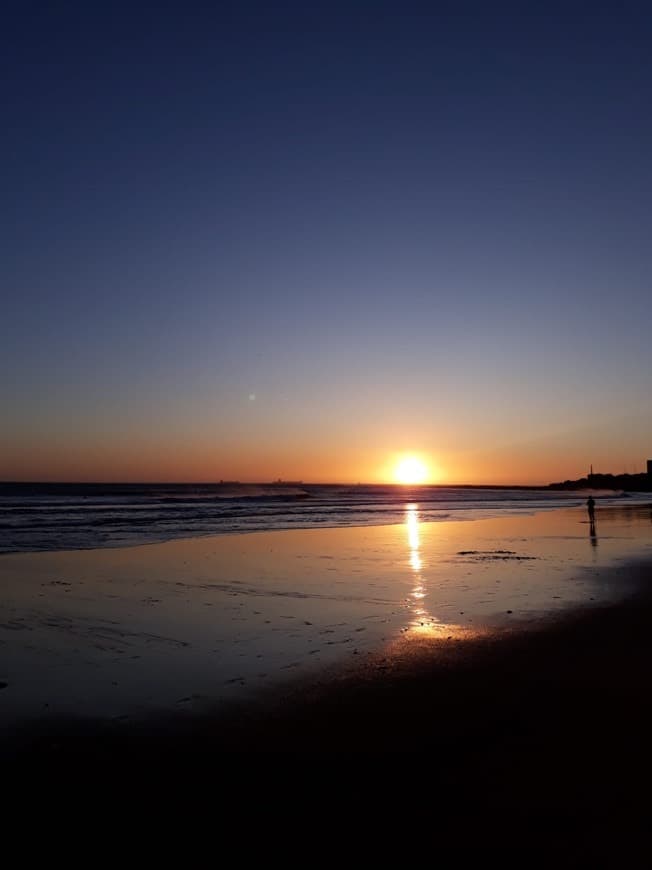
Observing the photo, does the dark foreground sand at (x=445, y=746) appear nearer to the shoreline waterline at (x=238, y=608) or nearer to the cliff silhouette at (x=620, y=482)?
the shoreline waterline at (x=238, y=608)

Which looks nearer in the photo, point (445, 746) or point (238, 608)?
point (445, 746)

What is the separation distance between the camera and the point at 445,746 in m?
6.42

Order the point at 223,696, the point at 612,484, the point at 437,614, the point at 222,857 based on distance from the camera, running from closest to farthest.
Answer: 1. the point at 222,857
2. the point at 223,696
3. the point at 437,614
4. the point at 612,484

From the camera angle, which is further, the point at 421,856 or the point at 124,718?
the point at 124,718

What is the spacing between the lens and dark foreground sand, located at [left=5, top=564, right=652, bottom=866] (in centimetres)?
518

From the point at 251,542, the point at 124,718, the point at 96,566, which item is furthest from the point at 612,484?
the point at 124,718

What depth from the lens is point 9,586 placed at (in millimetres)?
16078

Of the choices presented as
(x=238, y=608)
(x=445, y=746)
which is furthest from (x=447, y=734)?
(x=238, y=608)

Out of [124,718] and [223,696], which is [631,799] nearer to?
[223,696]

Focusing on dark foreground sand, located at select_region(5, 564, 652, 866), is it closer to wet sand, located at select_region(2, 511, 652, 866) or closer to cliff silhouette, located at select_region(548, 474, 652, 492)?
wet sand, located at select_region(2, 511, 652, 866)

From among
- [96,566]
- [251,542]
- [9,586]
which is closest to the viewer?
[9,586]

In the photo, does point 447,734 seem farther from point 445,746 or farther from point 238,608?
point 238,608

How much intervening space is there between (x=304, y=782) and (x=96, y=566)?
15886mm

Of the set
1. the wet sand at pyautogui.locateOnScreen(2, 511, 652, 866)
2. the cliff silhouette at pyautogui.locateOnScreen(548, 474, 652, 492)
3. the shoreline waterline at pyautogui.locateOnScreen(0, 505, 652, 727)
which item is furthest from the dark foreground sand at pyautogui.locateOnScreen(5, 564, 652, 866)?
the cliff silhouette at pyautogui.locateOnScreen(548, 474, 652, 492)
